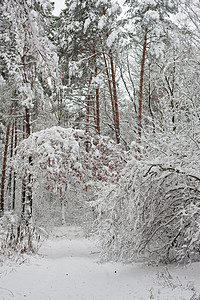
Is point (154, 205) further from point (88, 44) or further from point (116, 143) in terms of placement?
point (88, 44)

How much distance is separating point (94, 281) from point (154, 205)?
87.2 inches

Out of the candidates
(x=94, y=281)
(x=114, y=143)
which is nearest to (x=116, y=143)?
(x=114, y=143)

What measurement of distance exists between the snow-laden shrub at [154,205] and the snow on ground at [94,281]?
490 millimetres

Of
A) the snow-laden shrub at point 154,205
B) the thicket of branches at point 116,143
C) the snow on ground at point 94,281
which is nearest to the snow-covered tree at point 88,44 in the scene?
the thicket of branches at point 116,143

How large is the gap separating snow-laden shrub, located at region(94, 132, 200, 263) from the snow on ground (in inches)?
19.3

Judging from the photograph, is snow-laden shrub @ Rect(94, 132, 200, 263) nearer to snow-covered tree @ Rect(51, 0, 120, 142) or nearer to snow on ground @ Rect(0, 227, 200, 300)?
snow on ground @ Rect(0, 227, 200, 300)

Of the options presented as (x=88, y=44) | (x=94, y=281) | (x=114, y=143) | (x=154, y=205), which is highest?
(x=88, y=44)

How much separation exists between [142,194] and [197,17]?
20.9ft

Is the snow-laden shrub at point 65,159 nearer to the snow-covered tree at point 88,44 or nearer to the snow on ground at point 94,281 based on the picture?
the snow on ground at point 94,281

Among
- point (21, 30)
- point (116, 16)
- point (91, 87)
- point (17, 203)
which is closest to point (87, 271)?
point (21, 30)

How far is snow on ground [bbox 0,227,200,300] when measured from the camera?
5039 mm

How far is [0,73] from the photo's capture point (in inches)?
467

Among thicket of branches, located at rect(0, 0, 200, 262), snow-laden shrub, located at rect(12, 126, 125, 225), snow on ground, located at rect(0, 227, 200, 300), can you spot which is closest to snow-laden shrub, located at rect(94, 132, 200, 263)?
thicket of branches, located at rect(0, 0, 200, 262)

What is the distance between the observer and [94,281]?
648cm
